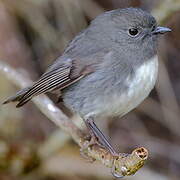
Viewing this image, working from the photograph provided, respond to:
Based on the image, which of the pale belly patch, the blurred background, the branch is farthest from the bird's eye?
the blurred background

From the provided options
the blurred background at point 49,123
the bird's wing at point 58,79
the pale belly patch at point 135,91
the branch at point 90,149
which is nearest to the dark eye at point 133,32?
the pale belly patch at point 135,91

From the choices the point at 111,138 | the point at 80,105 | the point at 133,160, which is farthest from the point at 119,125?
the point at 133,160

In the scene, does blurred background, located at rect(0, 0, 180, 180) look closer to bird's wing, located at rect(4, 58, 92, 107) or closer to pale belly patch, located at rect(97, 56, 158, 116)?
bird's wing, located at rect(4, 58, 92, 107)

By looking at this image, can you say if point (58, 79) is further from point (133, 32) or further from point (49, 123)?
point (49, 123)

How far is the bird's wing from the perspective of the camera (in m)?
3.65

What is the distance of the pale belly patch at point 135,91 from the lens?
348cm

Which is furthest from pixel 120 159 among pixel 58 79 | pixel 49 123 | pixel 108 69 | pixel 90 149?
pixel 49 123

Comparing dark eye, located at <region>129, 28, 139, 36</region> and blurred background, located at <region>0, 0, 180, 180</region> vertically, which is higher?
dark eye, located at <region>129, 28, 139, 36</region>

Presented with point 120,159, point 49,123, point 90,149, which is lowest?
point 49,123

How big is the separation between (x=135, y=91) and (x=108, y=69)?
0.24m

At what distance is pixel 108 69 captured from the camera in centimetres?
356

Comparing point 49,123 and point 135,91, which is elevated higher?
point 135,91

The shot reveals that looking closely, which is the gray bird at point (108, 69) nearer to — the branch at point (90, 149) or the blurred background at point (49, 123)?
the branch at point (90, 149)

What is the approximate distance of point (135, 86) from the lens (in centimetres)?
348
